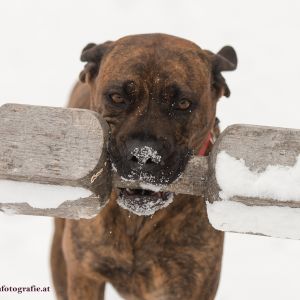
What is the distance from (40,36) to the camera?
797 centimetres

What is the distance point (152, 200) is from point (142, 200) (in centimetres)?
5

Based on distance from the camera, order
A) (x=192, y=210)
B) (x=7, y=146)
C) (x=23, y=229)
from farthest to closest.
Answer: (x=23, y=229) < (x=192, y=210) < (x=7, y=146)

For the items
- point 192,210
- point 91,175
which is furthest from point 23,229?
point 91,175

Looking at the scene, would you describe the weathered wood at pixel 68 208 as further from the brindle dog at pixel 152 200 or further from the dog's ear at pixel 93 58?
the dog's ear at pixel 93 58

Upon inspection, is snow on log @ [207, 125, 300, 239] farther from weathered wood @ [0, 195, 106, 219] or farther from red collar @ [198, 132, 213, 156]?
red collar @ [198, 132, 213, 156]

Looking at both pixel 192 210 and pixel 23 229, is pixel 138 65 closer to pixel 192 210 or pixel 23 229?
pixel 192 210

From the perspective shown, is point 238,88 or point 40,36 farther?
point 40,36

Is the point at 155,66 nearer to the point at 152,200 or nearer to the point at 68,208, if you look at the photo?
the point at 152,200

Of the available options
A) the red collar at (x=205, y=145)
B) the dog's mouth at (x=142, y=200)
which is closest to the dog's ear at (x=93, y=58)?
the red collar at (x=205, y=145)

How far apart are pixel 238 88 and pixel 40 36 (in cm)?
230

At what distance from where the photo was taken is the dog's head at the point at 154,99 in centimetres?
311

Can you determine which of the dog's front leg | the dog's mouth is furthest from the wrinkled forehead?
the dog's front leg

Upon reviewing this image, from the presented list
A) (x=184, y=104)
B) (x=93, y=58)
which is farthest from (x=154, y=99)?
(x=93, y=58)

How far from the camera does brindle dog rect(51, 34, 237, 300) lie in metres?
3.39
